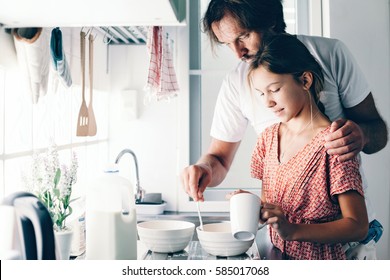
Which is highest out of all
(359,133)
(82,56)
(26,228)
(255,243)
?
(82,56)

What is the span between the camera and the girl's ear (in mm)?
1009

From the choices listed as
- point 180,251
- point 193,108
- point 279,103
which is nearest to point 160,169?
point 193,108

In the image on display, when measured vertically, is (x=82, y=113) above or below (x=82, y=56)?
below

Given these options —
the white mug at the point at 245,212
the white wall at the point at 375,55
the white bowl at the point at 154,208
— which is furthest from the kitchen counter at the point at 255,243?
the white wall at the point at 375,55

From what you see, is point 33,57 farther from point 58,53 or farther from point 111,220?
point 111,220

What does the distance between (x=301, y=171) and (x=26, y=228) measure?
58 cm

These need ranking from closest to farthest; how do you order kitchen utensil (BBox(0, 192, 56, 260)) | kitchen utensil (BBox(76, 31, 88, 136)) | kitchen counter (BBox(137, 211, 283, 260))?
kitchen utensil (BBox(0, 192, 56, 260)) → kitchen counter (BBox(137, 211, 283, 260)) → kitchen utensil (BBox(76, 31, 88, 136))

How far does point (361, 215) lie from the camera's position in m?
1.01

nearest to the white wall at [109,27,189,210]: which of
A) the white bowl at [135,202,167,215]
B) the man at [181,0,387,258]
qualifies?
the white bowl at [135,202,167,215]

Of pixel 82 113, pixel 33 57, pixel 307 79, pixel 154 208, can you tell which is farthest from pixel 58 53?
pixel 307 79

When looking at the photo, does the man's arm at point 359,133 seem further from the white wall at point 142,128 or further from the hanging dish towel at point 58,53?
the hanging dish towel at point 58,53

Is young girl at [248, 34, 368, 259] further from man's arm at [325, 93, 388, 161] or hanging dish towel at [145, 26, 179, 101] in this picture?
hanging dish towel at [145, 26, 179, 101]

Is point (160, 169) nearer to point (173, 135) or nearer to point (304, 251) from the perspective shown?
point (173, 135)

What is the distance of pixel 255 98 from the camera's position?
1059mm
